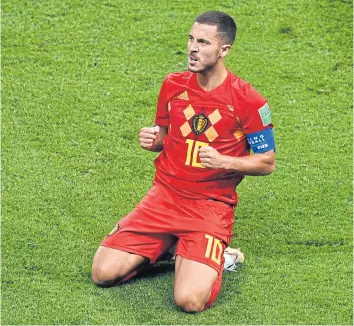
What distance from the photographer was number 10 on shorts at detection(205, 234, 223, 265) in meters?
7.41

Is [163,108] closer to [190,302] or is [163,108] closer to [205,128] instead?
[205,128]

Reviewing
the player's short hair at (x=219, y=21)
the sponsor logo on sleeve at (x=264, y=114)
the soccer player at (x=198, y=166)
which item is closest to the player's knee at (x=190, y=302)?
the soccer player at (x=198, y=166)

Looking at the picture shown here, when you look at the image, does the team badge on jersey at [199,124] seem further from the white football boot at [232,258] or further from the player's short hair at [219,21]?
the white football boot at [232,258]

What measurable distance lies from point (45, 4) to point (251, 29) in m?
2.08

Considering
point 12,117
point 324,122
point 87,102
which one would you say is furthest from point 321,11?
point 12,117

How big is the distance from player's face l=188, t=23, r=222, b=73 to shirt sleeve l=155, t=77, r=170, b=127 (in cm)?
39

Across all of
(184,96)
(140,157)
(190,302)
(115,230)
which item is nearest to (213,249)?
(190,302)

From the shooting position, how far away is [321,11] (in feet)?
36.8

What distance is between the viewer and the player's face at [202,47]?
24.5 feet

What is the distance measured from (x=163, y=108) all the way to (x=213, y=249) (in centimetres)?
109

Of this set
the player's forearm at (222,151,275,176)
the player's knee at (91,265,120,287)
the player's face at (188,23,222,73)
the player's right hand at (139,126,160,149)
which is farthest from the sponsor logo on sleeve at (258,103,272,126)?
the player's knee at (91,265,120,287)

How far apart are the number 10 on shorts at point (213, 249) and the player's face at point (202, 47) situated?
3.73ft

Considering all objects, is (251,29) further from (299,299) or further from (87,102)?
(299,299)

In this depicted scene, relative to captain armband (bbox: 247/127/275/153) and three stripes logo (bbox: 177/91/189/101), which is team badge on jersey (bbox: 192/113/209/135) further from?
captain armband (bbox: 247/127/275/153)
